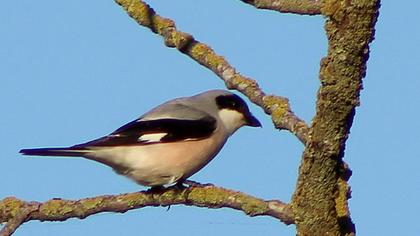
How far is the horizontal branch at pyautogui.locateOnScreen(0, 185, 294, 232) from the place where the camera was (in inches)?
121

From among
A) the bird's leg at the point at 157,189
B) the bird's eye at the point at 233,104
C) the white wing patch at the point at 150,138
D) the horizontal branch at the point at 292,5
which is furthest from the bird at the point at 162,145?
the horizontal branch at the point at 292,5

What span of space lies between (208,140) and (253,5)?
198 centimetres

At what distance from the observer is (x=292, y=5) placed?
3.30 meters

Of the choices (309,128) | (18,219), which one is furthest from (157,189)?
(309,128)

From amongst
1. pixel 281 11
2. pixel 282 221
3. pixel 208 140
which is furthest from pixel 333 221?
pixel 208 140

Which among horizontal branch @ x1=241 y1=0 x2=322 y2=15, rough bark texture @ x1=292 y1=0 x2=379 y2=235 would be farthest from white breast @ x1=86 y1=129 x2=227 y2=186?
rough bark texture @ x1=292 y1=0 x2=379 y2=235

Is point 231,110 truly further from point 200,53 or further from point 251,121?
point 200,53

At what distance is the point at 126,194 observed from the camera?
3748mm

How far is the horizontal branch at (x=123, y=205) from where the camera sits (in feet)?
10.0

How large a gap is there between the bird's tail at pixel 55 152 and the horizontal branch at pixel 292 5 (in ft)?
5.12

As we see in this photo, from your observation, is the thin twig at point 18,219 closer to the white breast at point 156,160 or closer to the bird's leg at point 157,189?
the bird's leg at point 157,189

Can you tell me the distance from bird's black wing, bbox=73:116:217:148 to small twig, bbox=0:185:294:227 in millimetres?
1297

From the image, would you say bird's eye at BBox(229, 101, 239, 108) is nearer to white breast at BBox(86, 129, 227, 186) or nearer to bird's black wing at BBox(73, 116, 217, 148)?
bird's black wing at BBox(73, 116, 217, 148)

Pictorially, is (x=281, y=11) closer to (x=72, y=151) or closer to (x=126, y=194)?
(x=126, y=194)
